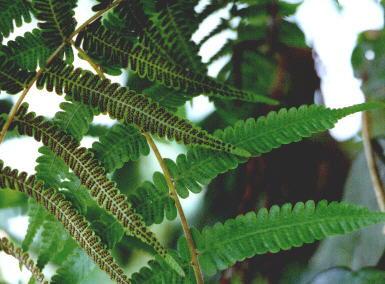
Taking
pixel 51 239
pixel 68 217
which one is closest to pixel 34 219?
pixel 51 239

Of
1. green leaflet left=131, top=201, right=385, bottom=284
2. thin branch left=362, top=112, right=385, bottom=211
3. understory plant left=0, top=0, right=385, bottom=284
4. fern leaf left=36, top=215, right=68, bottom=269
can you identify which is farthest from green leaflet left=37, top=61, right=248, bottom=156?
thin branch left=362, top=112, right=385, bottom=211

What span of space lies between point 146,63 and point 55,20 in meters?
0.15

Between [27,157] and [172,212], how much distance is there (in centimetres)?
68

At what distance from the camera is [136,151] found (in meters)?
0.81

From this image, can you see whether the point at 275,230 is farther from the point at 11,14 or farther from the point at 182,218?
the point at 11,14

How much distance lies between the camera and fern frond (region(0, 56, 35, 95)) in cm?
76

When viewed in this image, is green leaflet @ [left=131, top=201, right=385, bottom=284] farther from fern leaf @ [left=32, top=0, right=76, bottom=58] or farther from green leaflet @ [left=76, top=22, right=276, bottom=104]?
fern leaf @ [left=32, top=0, right=76, bottom=58]

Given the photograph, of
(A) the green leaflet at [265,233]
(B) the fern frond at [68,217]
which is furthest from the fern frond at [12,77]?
(A) the green leaflet at [265,233]

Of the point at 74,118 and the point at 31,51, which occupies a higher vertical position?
the point at 31,51

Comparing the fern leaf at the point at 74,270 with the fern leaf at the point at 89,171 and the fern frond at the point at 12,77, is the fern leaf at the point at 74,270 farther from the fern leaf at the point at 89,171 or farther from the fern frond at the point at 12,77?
the fern frond at the point at 12,77

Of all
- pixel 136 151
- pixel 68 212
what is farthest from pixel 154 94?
pixel 68 212

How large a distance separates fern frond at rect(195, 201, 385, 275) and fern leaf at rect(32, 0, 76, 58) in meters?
0.36

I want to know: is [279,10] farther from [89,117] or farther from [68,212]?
[68,212]

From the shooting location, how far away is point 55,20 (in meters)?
0.78
